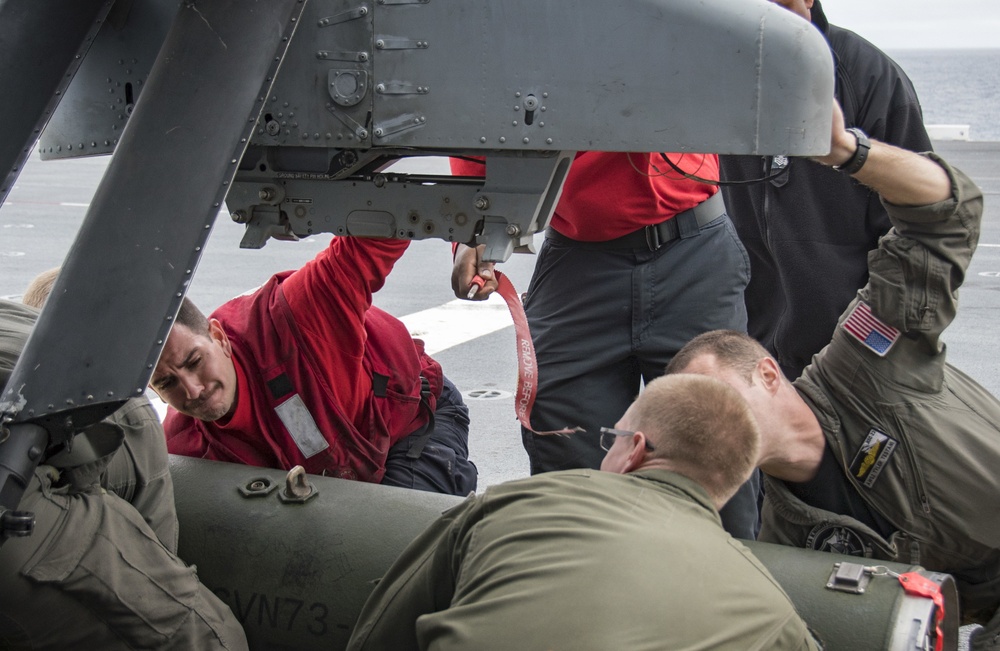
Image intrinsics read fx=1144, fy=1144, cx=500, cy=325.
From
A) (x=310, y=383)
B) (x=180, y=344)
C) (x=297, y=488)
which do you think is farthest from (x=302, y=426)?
(x=180, y=344)

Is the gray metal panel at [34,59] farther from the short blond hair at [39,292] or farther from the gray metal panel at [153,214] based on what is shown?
the short blond hair at [39,292]

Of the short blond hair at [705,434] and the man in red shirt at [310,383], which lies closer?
the short blond hair at [705,434]

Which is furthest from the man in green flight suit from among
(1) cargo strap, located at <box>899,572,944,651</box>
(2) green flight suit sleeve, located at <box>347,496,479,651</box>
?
(2) green flight suit sleeve, located at <box>347,496,479,651</box>

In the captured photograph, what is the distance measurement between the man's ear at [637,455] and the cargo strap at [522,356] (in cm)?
72

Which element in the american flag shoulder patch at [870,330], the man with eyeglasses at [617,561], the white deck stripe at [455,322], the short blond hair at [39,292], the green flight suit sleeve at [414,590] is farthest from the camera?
the white deck stripe at [455,322]

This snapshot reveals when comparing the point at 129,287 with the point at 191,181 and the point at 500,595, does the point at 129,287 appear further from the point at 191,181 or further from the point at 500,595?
the point at 500,595

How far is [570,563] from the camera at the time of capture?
176 centimetres

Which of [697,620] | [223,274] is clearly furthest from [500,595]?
[223,274]

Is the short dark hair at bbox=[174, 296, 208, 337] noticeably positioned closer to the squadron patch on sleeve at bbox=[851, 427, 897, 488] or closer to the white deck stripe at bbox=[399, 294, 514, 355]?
the squadron patch on sleeve at bbox=[851, 427, 897, 488]

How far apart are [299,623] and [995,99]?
56.5m

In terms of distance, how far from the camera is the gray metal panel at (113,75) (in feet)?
8.30

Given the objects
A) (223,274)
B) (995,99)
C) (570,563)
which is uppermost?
(570,563)

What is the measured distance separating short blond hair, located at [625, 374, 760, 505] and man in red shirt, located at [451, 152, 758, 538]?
932 mm

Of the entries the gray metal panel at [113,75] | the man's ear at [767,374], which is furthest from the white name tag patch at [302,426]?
the man's ear at [767,374]
